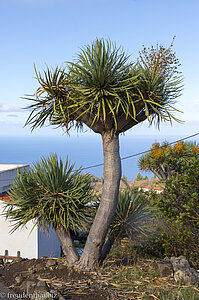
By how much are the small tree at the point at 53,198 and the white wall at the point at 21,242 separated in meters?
5.16

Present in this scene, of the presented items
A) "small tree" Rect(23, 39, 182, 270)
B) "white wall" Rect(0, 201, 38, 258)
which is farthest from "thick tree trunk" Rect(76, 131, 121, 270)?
"white wall" Rect(0, 201, 38, 258)

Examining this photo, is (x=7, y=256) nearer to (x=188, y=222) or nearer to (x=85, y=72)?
(x=188, y=222)

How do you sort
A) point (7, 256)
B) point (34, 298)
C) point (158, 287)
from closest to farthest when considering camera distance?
point (34, 298)
point (158, 287)
point (7, 256)

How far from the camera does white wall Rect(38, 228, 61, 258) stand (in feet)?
37.3

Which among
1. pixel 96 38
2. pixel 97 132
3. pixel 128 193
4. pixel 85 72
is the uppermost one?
pixel 96 38

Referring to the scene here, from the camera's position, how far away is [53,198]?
5.96 metres

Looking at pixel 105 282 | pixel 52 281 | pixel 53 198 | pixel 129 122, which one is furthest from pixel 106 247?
pixel 129 122

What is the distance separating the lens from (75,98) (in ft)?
17.8

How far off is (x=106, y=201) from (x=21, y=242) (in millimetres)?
6771

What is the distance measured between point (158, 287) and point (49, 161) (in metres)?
3.05

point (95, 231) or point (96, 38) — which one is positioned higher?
point (96, 38)

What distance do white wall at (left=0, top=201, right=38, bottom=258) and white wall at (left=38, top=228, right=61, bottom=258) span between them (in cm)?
22

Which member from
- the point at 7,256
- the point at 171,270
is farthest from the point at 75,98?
the point at 7,256

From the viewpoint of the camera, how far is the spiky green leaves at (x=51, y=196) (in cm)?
595
